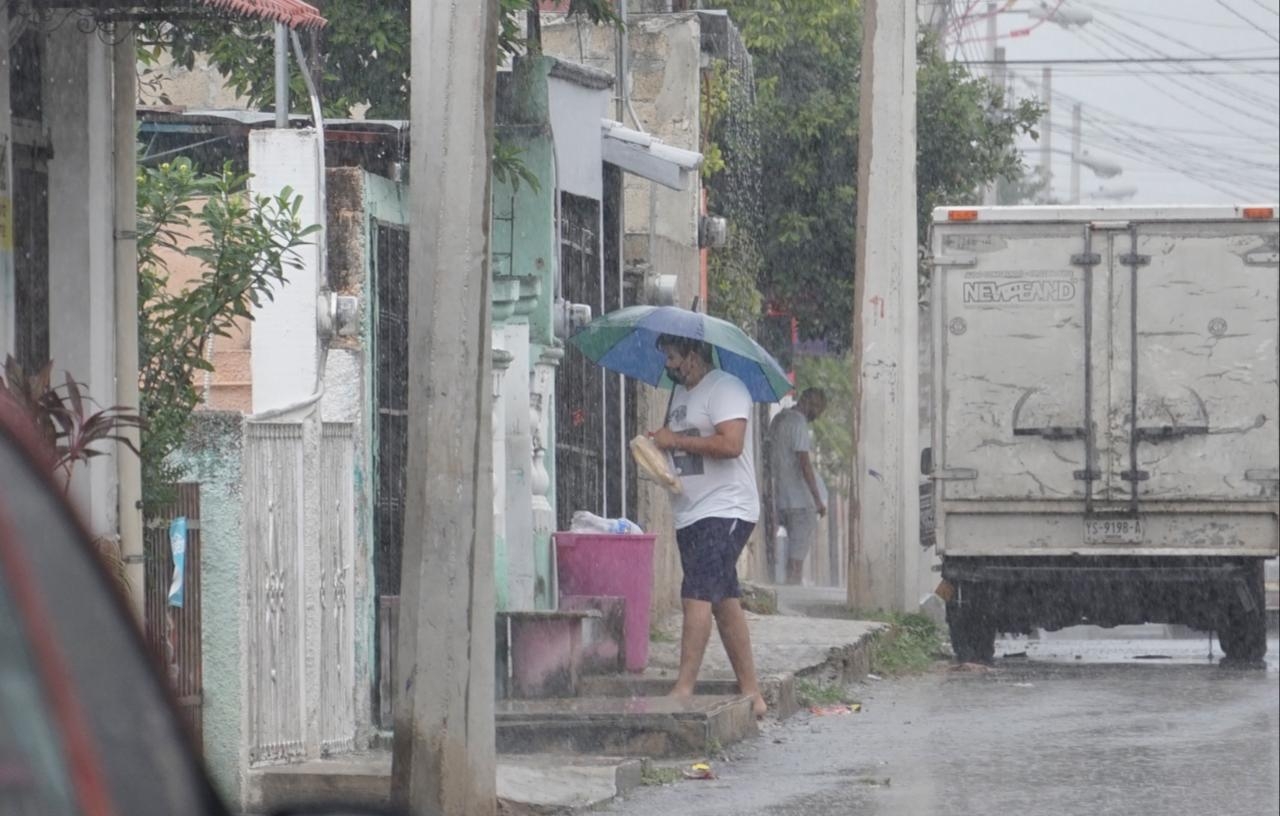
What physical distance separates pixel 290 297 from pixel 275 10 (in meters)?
3.03

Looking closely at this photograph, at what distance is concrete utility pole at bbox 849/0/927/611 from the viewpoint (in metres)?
17.5

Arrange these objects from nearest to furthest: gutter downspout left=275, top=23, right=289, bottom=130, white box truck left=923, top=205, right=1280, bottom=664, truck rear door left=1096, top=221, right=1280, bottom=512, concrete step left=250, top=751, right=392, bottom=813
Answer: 1. concrete step left=250, top=751, right=392, bottom=813
2. gutter downspout left=275, top=23, right=289, bottom=130
3. truck rear door left=1096, top=221, right=1280, bottom=512
4. white box truck left=923, top=205, right=1280, bottom=664

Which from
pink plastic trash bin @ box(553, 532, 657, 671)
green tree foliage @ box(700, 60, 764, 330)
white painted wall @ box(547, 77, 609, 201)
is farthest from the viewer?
green tree foliage @ box(700, 60, 764, 330)

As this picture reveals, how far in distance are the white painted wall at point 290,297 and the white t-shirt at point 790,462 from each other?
537 inches

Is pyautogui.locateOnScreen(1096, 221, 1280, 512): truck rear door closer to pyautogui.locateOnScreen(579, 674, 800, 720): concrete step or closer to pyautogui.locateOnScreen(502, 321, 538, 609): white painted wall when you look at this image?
pyautogui.locateOnScreen(579, 674, 800, 720): concrete step

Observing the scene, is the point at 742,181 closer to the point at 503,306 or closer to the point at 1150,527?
the point at 1150,527

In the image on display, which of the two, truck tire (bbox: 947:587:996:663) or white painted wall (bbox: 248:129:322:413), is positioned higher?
white painted wall (bbox: 248:129:322:413)

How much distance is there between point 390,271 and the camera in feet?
Answer: 34.9

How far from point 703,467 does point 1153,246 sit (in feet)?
17.7

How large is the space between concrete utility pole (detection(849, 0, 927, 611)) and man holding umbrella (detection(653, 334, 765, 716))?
6.45 meters

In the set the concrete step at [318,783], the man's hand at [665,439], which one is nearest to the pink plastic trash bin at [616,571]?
the man's hand at [665,439]

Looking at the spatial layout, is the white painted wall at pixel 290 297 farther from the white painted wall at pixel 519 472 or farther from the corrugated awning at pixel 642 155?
the corrugated awning at pixel 642 155

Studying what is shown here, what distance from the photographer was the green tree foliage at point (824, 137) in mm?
23328

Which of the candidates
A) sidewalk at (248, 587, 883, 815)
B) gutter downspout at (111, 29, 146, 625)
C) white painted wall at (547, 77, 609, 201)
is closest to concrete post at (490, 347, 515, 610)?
sidewalk at (248, 587, 883, 815)
